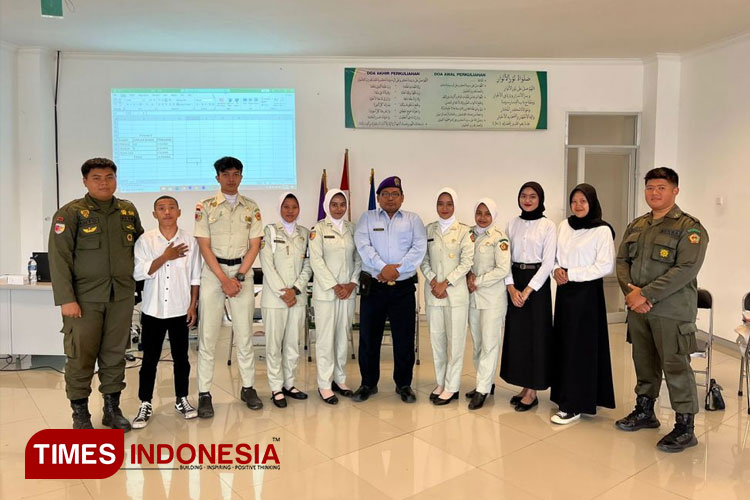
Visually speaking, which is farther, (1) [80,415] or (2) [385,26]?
(2) [385,26]

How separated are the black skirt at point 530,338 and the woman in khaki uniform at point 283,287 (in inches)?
56.8

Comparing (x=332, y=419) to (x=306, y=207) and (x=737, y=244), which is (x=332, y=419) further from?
(x=737, y=244)

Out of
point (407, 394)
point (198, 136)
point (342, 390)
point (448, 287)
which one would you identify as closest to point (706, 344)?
point (448, 287)

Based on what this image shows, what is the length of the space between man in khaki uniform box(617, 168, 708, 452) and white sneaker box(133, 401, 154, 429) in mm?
3056

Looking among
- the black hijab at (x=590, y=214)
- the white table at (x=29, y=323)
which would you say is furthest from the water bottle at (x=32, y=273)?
the black hijab at (x=590, y=214)

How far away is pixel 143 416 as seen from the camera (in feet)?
10.9

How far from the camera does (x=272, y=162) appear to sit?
19.4 feet

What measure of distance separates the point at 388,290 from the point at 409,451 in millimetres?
1080

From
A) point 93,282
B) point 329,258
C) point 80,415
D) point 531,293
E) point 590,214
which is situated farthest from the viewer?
point 329,258

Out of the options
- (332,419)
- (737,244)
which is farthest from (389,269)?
(737,244)

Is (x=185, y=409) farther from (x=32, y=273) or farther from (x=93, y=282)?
(x=32, y=273)

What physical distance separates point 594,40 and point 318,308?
402cm

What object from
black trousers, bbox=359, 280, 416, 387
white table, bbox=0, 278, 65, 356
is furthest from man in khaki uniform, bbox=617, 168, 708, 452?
white table, bbox=0, 278, 65, 356

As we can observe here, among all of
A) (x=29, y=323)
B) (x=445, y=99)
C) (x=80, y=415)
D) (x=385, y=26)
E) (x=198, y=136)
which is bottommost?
(x=80, y=415)
